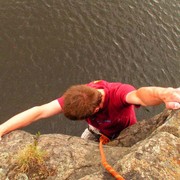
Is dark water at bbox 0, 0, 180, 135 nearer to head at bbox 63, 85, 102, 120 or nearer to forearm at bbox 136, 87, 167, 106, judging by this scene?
head at bbox 63, 85, 102, 120

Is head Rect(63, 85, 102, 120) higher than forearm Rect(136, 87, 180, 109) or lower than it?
lower

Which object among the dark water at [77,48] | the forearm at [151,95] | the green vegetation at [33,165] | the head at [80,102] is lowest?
the dark water at [77,48]

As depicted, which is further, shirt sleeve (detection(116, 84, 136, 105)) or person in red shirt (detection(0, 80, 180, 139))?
shirt sleeve (detection(116, 84, 136, 105))

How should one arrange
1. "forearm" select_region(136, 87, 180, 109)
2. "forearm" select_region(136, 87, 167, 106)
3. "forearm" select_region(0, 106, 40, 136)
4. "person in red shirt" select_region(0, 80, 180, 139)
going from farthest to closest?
"forearm" select_region(0, 106, 40, 136) < "person in red shirt" select_region(0, 80, 180, 139) < "forearm" select_region(136, 87, 167, 106) < "forearm" select_region(136, 87, 180, 109)

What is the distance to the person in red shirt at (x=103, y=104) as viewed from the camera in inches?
195

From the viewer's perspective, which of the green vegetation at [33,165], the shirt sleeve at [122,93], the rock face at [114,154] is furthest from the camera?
the shirt sleeve at [122,93]

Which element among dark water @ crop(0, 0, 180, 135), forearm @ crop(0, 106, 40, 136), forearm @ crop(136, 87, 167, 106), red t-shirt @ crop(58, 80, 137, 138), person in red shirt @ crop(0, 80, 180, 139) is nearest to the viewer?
forearm @ crop(136, 87, 167, 106)

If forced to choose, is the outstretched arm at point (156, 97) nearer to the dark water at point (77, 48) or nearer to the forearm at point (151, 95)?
the forearm at point (151, 95)

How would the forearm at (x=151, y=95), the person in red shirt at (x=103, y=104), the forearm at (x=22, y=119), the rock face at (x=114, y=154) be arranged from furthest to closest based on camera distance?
the forearm at (x=22, y=119) < the person in red shirt at (x=103, y=104) < the forearm at (x=151, y=95) < the rock face at (x=114, y=154)

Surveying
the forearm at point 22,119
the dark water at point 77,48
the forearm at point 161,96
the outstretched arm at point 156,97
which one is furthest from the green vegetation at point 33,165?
the dark water at point 77,48

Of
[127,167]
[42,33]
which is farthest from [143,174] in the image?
[42,33]

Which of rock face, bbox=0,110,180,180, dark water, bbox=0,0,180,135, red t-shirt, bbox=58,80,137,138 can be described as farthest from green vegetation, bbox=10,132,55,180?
dark water, bbox=0,0,180,135

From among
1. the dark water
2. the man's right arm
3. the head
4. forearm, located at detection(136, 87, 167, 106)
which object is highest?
forearm, located at detection(136, 87, 167, 106)

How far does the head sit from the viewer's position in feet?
17.5
